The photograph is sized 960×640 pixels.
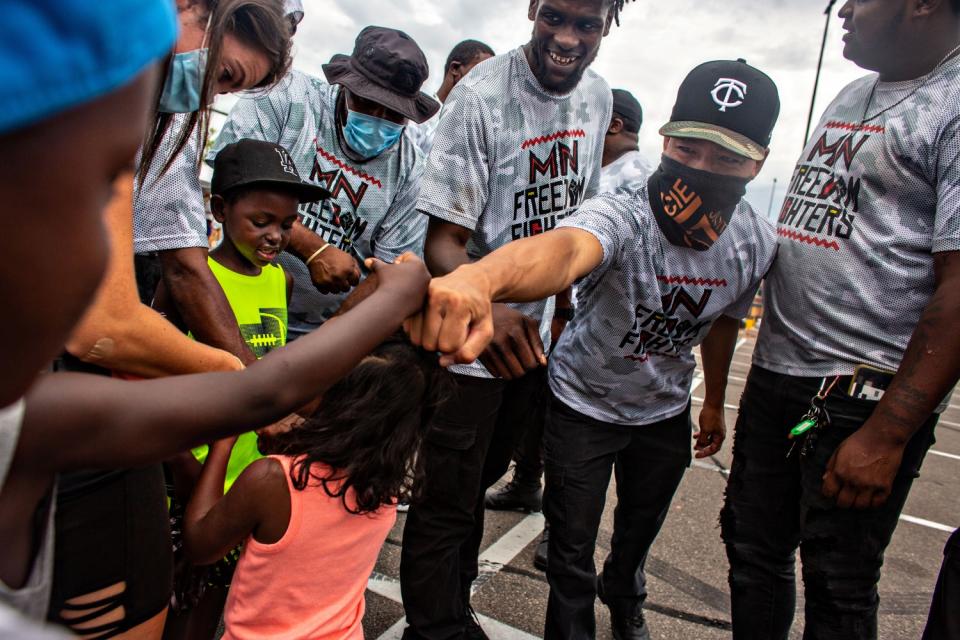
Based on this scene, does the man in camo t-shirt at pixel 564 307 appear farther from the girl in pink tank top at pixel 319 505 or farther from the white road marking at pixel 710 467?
the white road marking at pixel 710 467

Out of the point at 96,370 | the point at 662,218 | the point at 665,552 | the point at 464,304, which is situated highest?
the point at 662,218

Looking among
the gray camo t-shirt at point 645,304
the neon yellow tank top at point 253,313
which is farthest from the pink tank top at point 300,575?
the gray camo t-shirt at point 645,304

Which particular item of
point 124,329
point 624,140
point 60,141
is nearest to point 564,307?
point 124,329

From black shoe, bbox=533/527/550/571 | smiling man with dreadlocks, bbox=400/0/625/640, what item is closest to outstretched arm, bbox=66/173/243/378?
smiling man with dreadlocks, bbox=400/0/625/640

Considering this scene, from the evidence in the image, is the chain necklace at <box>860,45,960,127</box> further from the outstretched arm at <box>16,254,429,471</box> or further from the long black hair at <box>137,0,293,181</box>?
the long black hair at <box>137,0,293,181</box>

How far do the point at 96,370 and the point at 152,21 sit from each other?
0.92 metres

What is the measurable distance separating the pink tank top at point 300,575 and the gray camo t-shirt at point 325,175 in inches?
50.2

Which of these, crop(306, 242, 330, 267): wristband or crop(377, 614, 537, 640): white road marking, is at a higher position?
crop(306, 242, 330, 267): wristband

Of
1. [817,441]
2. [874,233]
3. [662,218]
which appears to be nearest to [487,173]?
[662,218]

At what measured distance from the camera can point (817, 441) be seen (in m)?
1.90

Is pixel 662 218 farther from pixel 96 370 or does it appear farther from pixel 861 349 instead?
pixel 96 370

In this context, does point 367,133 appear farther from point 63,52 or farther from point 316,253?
point 63,52

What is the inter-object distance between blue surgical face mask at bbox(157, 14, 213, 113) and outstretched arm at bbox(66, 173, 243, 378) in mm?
265

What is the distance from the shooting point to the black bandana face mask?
2.05 metres
